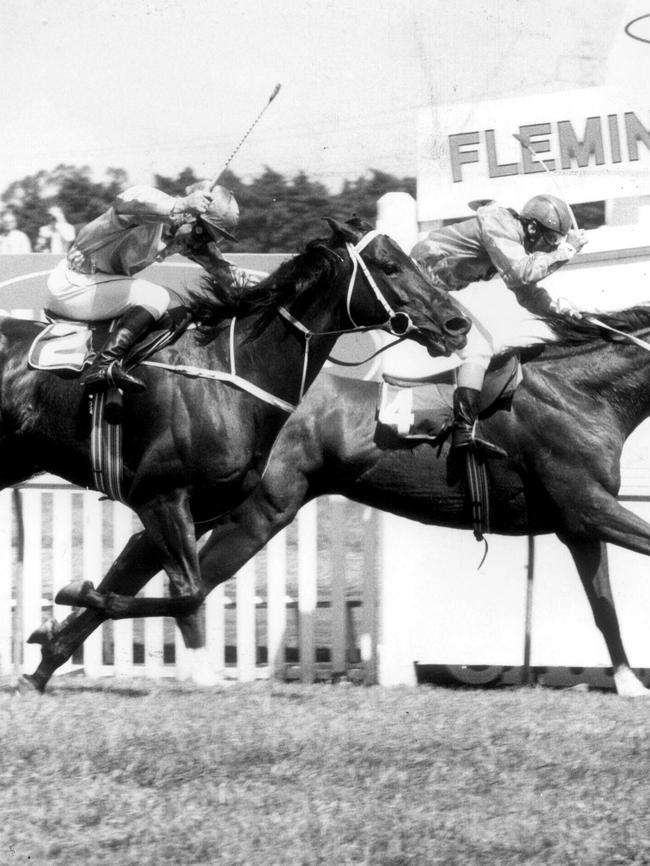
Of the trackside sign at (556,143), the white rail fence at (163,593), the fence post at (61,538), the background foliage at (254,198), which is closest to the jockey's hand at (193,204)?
the white rail fence at (163,593)

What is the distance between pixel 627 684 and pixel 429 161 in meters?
3.20

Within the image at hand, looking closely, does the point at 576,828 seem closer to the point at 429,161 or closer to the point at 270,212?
the point at 429,161

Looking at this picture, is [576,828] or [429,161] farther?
[429,161]

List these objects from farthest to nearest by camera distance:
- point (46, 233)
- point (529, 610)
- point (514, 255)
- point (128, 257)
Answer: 1. point (46, 233)
2. point (529, 610)
3. point (514, 255)
4. point (128, 257)

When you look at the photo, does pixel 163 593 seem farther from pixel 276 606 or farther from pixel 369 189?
pixel 369 189

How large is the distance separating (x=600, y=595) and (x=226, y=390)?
7.23ft

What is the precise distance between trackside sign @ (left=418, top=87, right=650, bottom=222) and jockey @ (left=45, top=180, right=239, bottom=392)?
2466 millimetres

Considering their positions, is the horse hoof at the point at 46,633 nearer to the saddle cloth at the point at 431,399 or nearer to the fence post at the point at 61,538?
the fence post at the point at 61,538

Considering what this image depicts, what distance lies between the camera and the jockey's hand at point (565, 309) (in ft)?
23.5

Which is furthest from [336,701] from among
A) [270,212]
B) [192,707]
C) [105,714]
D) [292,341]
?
[270,212]

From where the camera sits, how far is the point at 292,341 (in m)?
6.50

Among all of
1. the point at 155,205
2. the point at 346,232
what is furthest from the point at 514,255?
the point at 155,205

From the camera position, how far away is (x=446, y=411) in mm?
7102

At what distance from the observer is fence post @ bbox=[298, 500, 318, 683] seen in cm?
775
